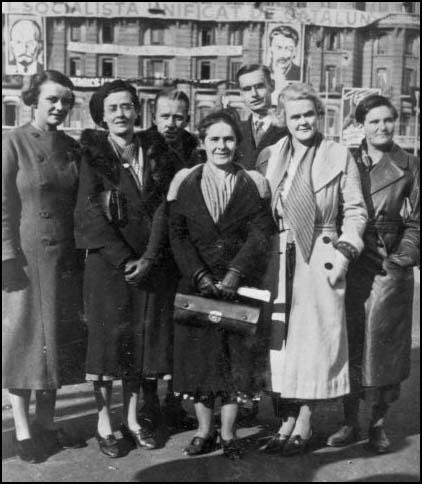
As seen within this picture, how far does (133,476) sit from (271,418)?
1.29 metres

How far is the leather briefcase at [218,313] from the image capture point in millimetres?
3438

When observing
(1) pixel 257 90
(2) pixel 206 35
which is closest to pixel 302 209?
(1) pixel 257 90

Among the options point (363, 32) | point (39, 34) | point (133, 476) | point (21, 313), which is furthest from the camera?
point (363, 32)

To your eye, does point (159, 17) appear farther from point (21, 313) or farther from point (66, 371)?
point (66, 371)

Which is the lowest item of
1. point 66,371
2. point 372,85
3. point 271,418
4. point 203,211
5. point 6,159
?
point 271,418

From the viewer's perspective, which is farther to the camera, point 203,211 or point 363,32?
point 363,32

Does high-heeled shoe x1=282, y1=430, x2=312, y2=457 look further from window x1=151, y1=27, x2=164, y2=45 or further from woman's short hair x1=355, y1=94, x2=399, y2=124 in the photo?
window x1=151, y1=27, x2=164, y2=45

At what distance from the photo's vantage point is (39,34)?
3891mm

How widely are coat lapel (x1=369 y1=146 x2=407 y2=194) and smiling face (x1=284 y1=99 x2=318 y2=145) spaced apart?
1.59ft

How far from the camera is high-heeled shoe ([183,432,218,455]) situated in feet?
11.8

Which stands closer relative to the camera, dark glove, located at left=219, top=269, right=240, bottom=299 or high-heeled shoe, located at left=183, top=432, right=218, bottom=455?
dark glove, located at left=219, top=269, right=240, bottom=299

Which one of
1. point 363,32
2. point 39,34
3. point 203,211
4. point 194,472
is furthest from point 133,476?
point 363,32

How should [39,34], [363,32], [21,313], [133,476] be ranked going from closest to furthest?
1. [133,476]
2. [21,313]
3. [39,34]
4. [363,32]

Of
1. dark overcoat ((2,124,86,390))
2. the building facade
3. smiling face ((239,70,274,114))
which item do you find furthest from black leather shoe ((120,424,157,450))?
smiling face ((239,70,274,114))
